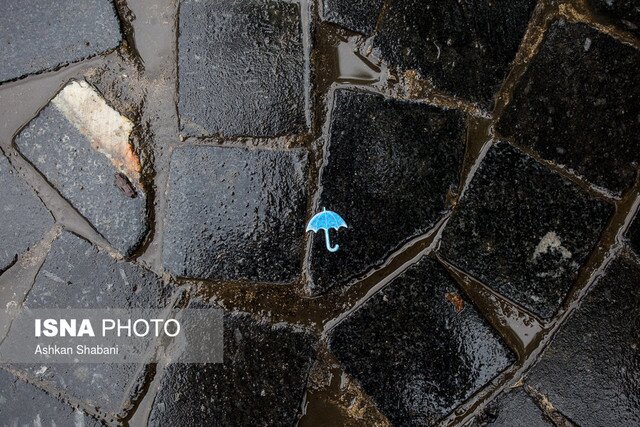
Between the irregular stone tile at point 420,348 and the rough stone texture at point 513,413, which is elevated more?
the irregular stone tile at point 420,348

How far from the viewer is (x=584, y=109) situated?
231 centimetres

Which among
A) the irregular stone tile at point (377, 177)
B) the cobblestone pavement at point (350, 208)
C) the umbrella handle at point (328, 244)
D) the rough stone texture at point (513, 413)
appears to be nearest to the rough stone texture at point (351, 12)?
the cobblestone pavement at point (350, 208)

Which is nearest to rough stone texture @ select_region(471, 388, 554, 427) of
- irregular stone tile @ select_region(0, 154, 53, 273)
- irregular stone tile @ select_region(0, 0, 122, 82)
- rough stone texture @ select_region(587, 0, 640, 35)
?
rough stone texture @ select_region(587, 0, 640, 35)

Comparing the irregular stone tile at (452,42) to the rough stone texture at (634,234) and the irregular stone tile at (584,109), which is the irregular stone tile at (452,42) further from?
the rough stone texture at (634,234)

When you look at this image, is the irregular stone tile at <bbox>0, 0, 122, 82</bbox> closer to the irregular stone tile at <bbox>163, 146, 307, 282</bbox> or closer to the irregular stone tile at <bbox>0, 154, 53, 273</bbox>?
the irregular stone tile at <bbox>0, 154, 53, 273</bbox>

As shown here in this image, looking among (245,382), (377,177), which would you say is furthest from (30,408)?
(377,177)

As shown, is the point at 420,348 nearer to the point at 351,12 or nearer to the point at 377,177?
the point at 377,177

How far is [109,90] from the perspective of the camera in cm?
233

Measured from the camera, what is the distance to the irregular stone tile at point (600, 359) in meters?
2.26

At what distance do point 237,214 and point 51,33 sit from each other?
103cm

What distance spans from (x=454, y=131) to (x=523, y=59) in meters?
0.39

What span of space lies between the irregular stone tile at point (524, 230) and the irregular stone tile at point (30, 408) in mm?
Answer: 1584

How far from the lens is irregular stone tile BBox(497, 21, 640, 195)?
2.30 meters

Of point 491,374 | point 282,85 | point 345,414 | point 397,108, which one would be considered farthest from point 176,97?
point 491,374
